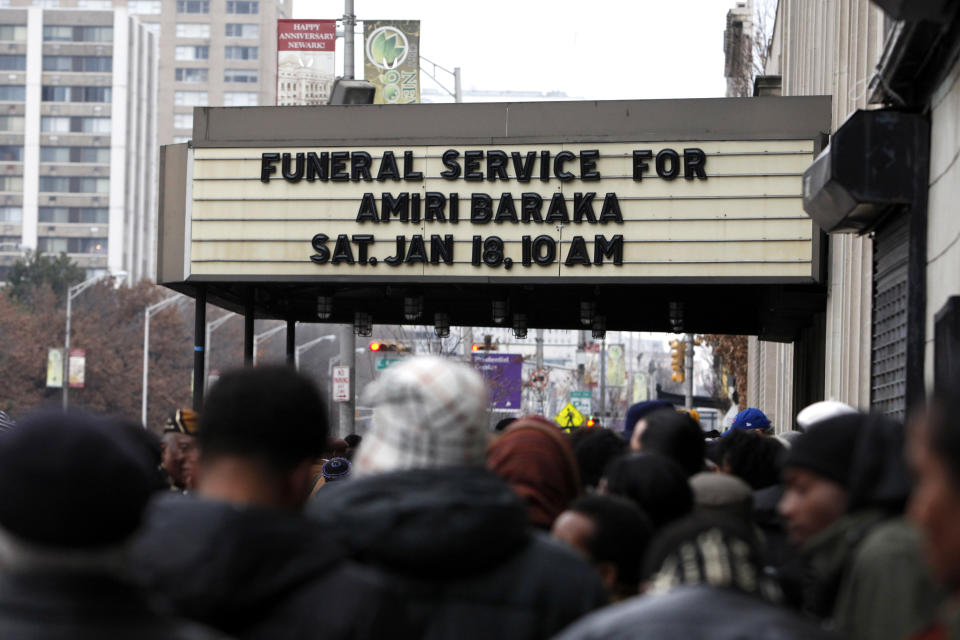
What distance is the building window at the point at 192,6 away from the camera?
14550 cm

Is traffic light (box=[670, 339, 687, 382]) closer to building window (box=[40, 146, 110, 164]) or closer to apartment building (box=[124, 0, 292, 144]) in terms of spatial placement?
building window (box=[40, 146, 110, 164])

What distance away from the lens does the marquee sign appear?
50.9 ft

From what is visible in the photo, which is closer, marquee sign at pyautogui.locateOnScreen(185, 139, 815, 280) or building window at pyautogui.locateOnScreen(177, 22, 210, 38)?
marquee sign at pyautogui.locateOnScreen(185, 139, 815, 280)

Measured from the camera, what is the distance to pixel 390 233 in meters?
16.5

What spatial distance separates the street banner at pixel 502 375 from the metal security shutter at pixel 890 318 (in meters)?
31.8

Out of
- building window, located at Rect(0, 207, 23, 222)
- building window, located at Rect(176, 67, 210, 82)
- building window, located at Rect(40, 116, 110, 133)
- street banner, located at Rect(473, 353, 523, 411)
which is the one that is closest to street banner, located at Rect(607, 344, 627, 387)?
street banner, located at Rect(473, 353, 523, 411)

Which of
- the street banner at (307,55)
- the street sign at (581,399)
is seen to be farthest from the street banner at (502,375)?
the street banner at (307,55)


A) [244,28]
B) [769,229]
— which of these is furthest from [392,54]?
[244,28]

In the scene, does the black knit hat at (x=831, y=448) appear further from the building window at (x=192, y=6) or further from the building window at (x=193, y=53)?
the building window at (x=192, y=6)

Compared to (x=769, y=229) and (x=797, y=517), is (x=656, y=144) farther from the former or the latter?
(x=797, y=517)

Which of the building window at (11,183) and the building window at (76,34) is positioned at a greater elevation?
the building window at (76,34)

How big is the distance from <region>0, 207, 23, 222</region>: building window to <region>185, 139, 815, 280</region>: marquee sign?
117 meters

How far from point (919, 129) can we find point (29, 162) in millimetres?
126146

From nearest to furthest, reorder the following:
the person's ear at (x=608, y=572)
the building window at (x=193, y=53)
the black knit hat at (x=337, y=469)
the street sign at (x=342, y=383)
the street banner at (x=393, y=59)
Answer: the person's ear at (x=608, y=572) < the black knit hat at (x=337, y=469) < the street banner at (x=393, y=59) < the street sign at (x=342, y=383) < the building window at (x=193, y=53)
